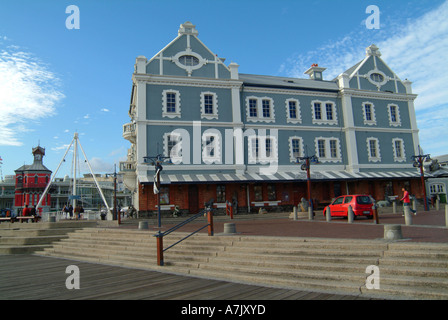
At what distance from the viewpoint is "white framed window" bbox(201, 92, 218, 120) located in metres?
27.9

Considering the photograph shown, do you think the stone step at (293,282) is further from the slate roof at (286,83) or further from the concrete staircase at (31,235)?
the slate roof at (286,83)

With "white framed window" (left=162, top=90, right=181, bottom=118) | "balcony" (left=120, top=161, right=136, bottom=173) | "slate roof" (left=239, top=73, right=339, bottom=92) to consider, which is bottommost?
"balcony" (left=120, top=161, right=136, bottom=173)

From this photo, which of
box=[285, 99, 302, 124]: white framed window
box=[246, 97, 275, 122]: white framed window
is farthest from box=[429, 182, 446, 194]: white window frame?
box=[246, 97, 275, 122]: white framed window

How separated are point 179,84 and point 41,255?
1769 cm

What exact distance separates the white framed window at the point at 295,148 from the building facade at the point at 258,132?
122 mm

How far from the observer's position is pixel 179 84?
2748 cm

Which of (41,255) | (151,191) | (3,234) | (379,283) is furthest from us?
(151,191)

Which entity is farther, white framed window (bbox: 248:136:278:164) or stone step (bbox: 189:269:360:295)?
white framed window (bbox: 248:136:278:164)

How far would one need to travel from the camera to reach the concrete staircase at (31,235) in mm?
15840

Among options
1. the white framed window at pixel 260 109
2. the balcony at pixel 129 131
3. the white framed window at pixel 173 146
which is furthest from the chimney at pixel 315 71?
the balcony at pixel 129 131

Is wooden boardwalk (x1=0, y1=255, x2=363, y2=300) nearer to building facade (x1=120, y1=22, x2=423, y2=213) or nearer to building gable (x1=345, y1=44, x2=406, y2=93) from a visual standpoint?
building facade (x1=120, y1=22, x2=423, y2=213)

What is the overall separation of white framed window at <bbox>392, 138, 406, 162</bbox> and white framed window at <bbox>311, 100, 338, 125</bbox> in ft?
24.4
